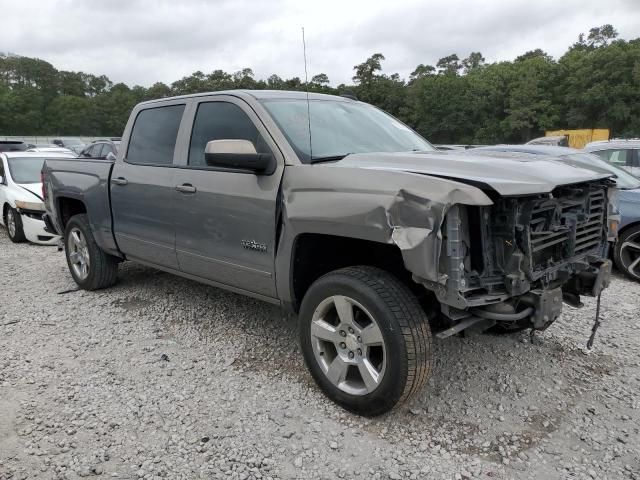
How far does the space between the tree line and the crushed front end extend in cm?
2957

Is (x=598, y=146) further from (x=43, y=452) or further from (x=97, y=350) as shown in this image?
(x=43, y=452)

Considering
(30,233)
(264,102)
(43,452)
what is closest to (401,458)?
(43,452)

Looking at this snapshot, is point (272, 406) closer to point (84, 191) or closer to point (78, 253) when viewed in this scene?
point (84, 191)

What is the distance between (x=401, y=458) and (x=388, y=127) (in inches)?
101

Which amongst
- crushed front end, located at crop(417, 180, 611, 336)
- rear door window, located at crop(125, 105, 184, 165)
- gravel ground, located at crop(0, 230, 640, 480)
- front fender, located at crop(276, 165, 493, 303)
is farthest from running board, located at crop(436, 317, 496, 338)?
rear door window, located at crop(125, 105, 184, 165)

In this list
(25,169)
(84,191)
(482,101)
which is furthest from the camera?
(482,101)

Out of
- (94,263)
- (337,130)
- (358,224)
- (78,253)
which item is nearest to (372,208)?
(358,224)

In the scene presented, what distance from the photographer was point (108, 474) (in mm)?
2586

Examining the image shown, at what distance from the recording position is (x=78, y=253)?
5625mm

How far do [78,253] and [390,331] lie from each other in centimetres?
420

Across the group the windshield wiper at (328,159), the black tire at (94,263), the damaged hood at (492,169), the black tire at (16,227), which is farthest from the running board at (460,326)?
the black tire at (16,227)

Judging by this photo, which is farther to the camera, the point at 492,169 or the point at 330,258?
the point at 330,258

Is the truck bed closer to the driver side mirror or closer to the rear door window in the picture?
the rear door window

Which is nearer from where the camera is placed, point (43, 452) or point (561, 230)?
point (43, 452)
